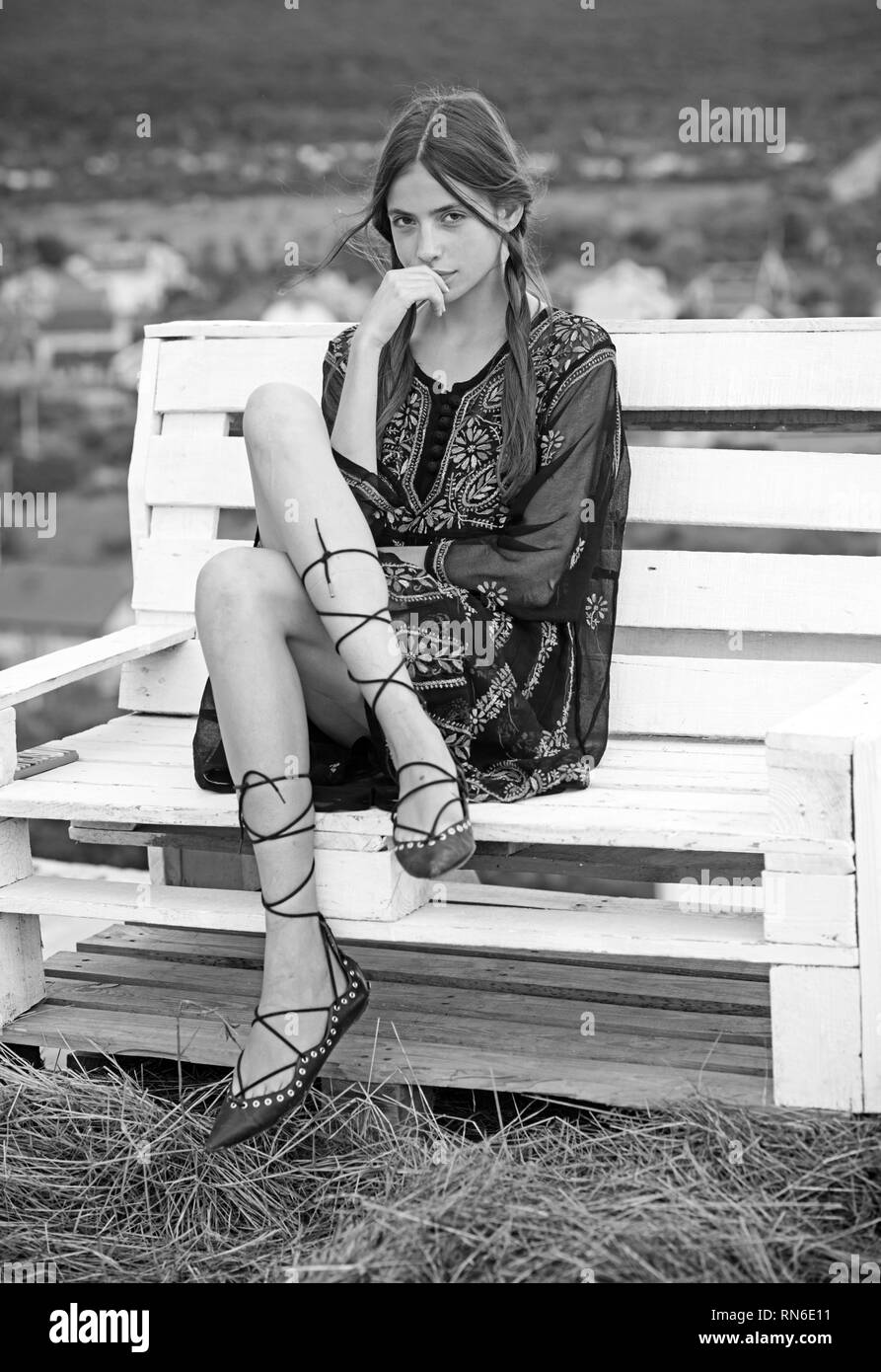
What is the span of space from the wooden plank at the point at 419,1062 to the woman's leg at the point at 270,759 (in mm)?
172

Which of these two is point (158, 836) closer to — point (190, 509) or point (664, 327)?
point (190, 509)

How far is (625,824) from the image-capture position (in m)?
1.69

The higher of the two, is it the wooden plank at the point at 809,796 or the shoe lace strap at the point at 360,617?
the shoe lace strap at the point at 360,617

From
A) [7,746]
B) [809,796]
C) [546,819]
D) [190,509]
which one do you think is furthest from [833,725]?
[190,509]

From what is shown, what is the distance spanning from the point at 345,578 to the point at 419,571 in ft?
0.82

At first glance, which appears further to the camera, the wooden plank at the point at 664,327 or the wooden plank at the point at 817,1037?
the wooden plank at the point at 664,327

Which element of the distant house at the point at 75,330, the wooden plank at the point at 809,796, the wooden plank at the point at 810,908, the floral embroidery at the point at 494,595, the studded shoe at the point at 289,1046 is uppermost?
the distant house at the point at 75,330

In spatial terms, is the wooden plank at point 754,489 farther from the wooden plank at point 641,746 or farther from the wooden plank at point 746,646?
the wooden plank at point 641,746

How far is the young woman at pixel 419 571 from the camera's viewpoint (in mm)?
1695

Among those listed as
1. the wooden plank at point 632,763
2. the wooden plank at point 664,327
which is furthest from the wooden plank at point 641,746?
the wooden plank at point 664,327

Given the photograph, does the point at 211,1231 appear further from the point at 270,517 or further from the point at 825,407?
the point at 825,407

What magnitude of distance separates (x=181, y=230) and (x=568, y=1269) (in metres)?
3.70

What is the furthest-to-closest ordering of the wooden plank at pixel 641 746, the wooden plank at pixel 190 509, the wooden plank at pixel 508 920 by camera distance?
the wooden plank at pixel 190 509
the wooden plank at pixel 641 746
the wooden plank at pixel 508 920
